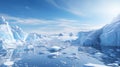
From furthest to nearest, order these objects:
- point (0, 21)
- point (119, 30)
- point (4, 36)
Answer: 1. point (0, 21)
2. point (4, 36)
3. point (119, 30)

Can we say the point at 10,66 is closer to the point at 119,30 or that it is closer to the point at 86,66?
the point at 86,66

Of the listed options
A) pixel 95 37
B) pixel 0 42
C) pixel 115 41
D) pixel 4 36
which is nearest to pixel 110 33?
pixel 115 41

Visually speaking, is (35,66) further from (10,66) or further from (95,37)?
(95,37)

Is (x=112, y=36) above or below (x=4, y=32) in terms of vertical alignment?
below

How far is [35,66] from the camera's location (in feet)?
69.2

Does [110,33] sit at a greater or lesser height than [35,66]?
greater

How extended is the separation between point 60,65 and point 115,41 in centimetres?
2379

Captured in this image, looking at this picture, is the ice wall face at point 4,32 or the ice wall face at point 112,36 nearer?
the ice wall face at point 112,36

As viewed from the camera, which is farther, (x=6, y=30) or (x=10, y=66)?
(x=6, y=30)

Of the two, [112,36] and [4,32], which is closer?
[112,36]

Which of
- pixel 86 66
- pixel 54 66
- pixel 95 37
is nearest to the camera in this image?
pixel 86 66

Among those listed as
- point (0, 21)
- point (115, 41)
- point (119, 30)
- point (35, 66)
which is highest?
point (0, 21)

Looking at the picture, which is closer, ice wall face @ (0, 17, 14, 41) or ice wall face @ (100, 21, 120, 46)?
ice wall face @ (100, 21, 120, 46)

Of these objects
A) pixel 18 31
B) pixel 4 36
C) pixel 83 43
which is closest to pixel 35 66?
pixel 83 43
